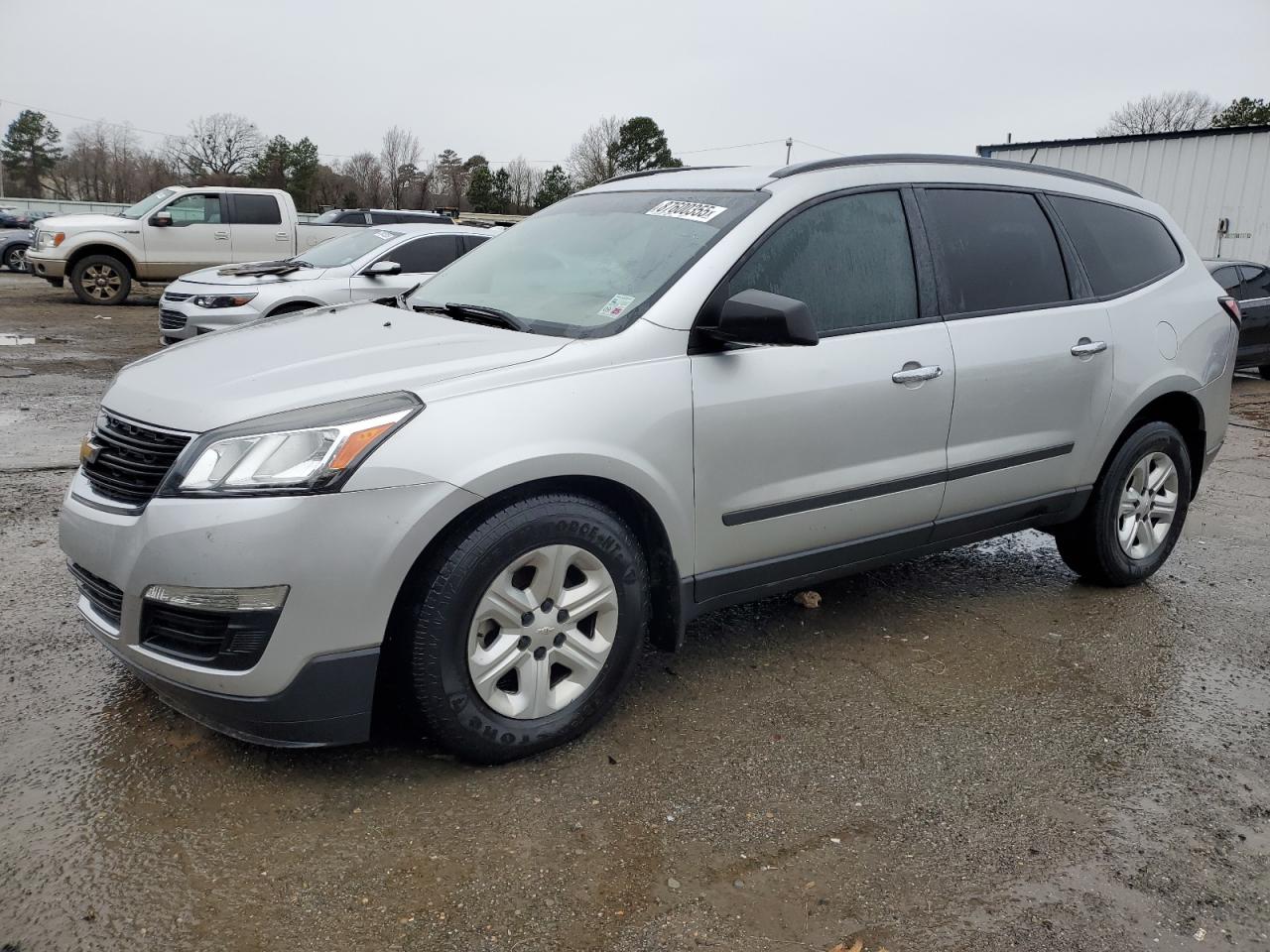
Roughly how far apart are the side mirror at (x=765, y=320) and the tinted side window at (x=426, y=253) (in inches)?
310

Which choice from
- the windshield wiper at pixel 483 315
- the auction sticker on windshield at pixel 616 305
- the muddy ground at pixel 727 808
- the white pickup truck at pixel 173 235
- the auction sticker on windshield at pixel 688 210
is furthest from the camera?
the white pickup truck at pixel 173 235

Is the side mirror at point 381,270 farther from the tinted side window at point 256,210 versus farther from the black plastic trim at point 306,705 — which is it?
the tinted side window at point 256,210

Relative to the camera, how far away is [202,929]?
7.39 ft

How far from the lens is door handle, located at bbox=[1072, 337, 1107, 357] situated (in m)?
4.08

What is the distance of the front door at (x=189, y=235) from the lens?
15969 millimetres

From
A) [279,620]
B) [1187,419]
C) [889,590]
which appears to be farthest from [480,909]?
[1187,419]

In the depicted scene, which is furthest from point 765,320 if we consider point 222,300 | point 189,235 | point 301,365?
point 189,235

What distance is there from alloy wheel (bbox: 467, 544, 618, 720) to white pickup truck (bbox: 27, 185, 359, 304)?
48.2ft

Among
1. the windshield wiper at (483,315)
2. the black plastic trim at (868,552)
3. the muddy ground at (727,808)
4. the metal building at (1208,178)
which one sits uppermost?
the metal building at (1208,178)

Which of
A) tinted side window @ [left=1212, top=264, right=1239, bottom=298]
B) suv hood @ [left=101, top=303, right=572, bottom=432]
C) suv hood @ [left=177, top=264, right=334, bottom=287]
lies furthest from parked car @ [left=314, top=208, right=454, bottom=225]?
suv hood @ [left=101, top=303, right=572, bottom=432]

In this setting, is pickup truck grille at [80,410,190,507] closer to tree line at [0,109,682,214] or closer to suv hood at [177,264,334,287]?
suv hood at [177,264,334,287]

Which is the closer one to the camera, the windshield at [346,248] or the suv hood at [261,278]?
the suv hood at [261,278]

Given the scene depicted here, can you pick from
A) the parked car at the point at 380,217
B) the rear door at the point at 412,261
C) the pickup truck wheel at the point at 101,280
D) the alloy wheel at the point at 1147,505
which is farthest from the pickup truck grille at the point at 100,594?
the parked car at the point at 380,217

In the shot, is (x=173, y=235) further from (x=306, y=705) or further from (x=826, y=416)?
(x=306, y=705)
